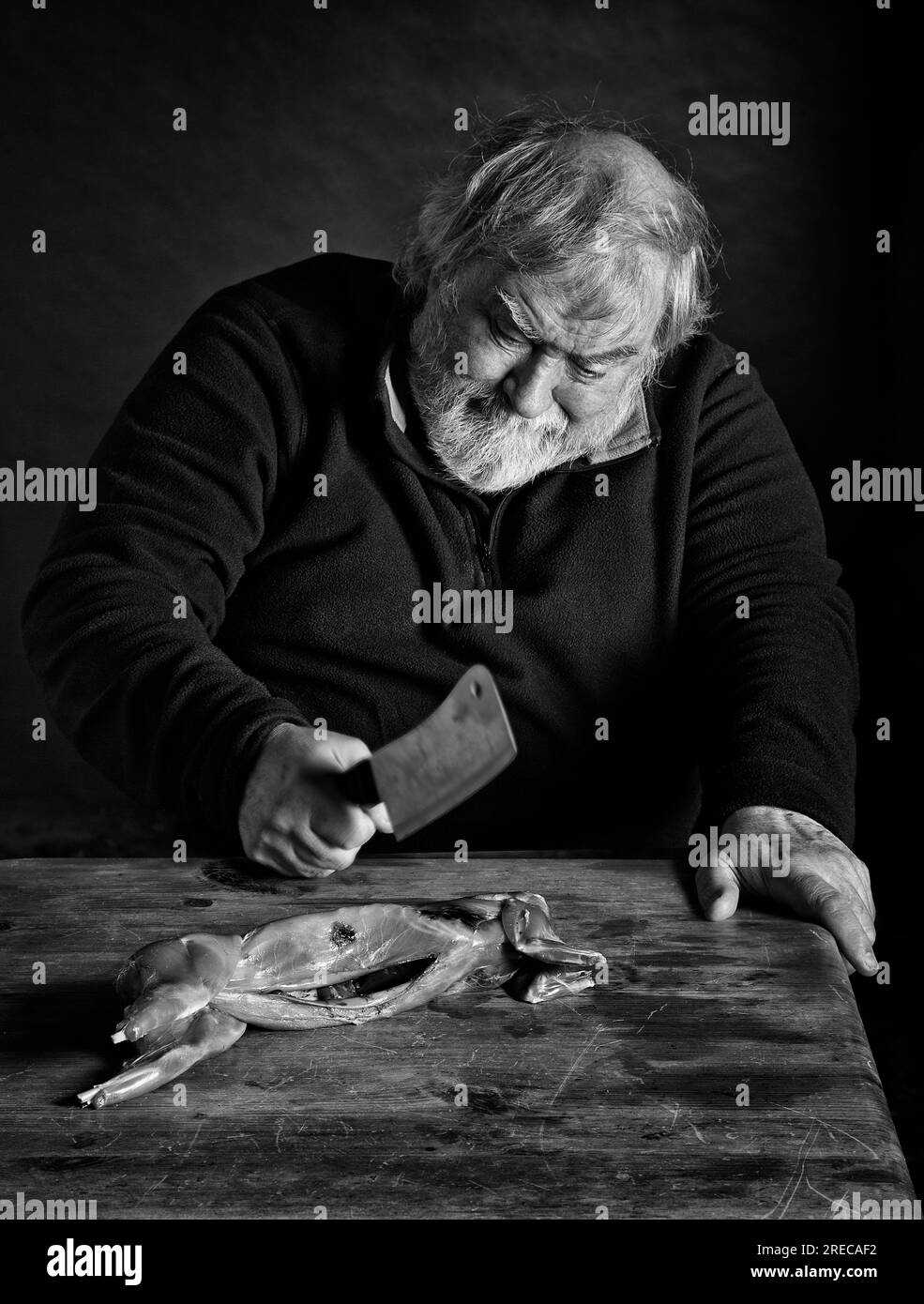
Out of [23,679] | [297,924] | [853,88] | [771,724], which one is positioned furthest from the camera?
[23,679]

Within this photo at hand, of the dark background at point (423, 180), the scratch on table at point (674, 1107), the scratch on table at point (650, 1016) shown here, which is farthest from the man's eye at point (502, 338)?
the dark background at point (423, 180)

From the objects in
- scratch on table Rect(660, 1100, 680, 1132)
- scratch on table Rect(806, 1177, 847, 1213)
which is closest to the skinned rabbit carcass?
scratch on table Rect(660, 1100, 680, 1132)

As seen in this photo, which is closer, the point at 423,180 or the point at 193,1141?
the point at 193,1141

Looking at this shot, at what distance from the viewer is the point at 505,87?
3277 mm

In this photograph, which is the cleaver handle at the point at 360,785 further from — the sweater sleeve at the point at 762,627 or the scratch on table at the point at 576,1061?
the sweater sleeve at the point at 762,627

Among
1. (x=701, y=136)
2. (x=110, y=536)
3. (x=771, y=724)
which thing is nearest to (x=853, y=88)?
(x=701, y=136)

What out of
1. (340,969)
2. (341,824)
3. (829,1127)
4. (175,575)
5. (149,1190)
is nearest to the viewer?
(149,1190)

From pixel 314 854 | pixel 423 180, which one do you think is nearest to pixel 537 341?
pixel 314 854

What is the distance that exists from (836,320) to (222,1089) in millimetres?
2597

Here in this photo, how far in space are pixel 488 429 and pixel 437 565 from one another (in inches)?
9.8

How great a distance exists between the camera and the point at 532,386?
1.99 meters

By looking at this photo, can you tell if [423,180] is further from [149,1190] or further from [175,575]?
[149,1190]

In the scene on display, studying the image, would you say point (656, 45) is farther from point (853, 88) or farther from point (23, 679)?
point (23, 679)

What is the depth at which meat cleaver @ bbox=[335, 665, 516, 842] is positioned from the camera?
1.30m
